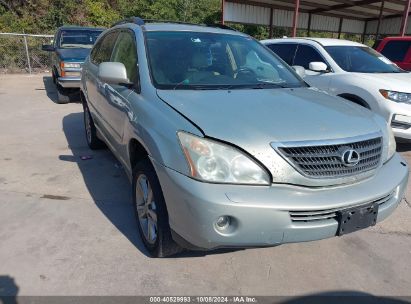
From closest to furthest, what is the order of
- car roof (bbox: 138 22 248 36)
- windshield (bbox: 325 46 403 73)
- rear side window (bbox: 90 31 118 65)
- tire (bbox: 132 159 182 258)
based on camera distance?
tire (bbox: 132 159 182 258) → car roof (bbox: 138 22 248 36) → rear side window (bbox: 90 31 118 65) → windshield (bbox: 325 46 403 73)

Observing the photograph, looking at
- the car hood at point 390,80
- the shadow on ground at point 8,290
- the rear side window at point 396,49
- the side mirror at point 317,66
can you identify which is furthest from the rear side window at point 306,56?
the shadow on ground at point 8,290

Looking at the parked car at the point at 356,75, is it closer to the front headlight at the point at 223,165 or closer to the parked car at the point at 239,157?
the parked car at the point at 239,157

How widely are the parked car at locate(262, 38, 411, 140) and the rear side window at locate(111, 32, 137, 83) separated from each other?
3297 millimetres

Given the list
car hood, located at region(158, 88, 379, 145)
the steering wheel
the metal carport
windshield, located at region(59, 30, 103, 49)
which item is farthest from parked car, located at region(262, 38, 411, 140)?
the metal carport

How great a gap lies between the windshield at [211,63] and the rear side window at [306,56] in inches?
116

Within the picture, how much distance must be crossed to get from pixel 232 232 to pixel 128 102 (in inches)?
61.0

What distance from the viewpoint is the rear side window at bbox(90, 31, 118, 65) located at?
177 inches

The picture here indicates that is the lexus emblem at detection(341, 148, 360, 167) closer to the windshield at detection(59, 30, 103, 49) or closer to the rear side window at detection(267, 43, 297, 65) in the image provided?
the rear side window at detection(267, 43, 297, 65)

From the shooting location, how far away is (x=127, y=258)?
300 centimetres

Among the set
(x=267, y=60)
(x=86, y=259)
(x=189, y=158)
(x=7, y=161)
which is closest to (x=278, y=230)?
(x=189, y=158)

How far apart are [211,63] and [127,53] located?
85 centimetres

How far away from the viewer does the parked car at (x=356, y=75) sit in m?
5.44

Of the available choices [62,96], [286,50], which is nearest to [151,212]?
[286,50]

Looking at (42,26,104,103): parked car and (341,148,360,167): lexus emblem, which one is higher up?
(341,148,360,167): lexus emblem
